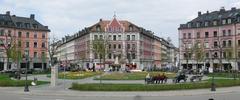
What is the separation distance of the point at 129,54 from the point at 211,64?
2632cm

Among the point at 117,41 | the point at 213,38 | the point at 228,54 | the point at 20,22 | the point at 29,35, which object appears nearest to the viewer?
the point at 228,54

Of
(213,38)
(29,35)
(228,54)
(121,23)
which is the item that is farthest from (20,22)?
(228,54)

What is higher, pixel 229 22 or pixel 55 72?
pixel 229 22

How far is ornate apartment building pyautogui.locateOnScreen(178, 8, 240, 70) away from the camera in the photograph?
370 ft

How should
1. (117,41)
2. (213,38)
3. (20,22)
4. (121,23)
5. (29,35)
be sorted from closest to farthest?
1. (213,38)
2. (20,22)
3. (29,35)
4. (117,41)
5. (121,23)

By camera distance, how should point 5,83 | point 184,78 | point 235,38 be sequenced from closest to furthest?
point 5,83 < point 184,78 < point 235,38

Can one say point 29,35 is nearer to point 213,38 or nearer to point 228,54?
point 213,38

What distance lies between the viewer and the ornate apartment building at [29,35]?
4732 inches

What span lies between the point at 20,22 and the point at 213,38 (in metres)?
56.9

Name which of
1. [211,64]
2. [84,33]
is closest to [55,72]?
[211,64]

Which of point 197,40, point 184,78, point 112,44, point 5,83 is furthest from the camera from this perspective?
point 112,44

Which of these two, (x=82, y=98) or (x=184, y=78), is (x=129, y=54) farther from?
(x=82, y=98)

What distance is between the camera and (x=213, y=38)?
12119cm

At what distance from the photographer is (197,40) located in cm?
12456
